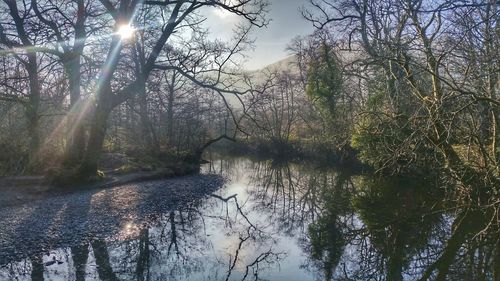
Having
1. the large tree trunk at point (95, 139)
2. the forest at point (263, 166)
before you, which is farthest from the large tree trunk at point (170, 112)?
the large tree trunk at point (95, 139)

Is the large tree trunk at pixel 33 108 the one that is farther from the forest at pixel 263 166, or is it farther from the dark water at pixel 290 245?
the dark water at pixel 290 245

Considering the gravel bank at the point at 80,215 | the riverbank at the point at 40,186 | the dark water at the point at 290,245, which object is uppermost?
the riverbank at the point at 40,186

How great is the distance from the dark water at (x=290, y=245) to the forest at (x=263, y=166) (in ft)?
0.19

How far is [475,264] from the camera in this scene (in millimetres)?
8258

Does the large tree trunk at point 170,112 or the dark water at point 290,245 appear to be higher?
the large tree trunk at point 170,112

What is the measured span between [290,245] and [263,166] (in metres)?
19.9

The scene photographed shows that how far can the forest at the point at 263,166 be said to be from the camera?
335 inches

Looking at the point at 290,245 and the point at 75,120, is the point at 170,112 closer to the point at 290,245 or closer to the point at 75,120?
the point at 75,120

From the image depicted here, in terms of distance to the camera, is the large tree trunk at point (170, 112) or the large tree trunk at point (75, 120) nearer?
the large tree trunk at point (75, 120)

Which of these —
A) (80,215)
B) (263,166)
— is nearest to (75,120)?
(80,215)

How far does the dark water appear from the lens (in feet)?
26.3

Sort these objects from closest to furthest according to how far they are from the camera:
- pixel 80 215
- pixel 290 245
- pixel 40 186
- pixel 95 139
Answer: pixel 290 245 → pixel 80 215 → pixel 40 186 → pixel 95 139

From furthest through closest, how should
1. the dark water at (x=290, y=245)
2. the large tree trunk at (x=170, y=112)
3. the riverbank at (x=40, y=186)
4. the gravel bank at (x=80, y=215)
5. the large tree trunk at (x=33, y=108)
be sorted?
1. the large tree trunk at (x=170, y=112)
2. the large tree trunk at (x=33, y=108)
3. the riverbank at (x=40, y=186)
4. the gravel bank at (x=80, y=215)
5. the dark water at (x=290, y=245)

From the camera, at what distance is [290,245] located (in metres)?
10.1
